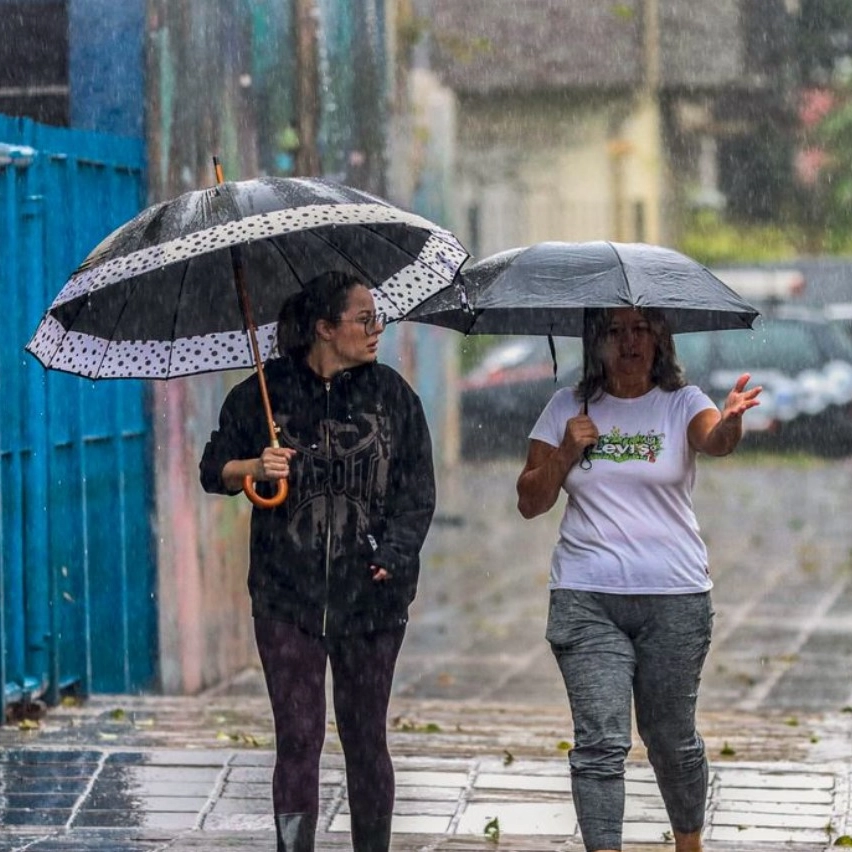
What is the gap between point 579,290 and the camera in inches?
213

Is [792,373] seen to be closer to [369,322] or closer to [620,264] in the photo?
[620,264]

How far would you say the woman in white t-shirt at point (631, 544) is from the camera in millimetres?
5445

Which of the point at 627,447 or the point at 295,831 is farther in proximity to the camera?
the point at 627,447

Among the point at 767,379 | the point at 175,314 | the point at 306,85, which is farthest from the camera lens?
the point at 767,379

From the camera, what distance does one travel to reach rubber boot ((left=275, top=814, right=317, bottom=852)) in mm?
5363

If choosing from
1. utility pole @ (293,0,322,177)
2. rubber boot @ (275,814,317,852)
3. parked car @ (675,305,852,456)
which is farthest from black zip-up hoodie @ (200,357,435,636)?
parked car @ (675,305,852,456)

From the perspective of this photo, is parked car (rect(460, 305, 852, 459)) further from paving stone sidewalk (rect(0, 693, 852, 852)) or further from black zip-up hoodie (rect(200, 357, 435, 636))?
black zip-up hoodie (rect(200, 357, 435, 636))

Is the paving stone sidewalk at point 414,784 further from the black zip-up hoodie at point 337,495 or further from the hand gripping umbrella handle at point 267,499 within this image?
the hand gripping umbrella handle at point 267,499

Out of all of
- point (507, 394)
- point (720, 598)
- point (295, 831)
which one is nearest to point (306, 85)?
point (720, 598)

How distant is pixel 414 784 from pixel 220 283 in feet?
7.13

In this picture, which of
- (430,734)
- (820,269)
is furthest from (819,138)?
(430,734)

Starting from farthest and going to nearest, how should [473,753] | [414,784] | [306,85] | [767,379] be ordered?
[767,379] → [306,85] → [473,753] → [414,784]

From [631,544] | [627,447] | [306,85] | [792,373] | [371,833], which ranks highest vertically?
[306,85]

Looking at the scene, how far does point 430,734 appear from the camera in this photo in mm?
8141
